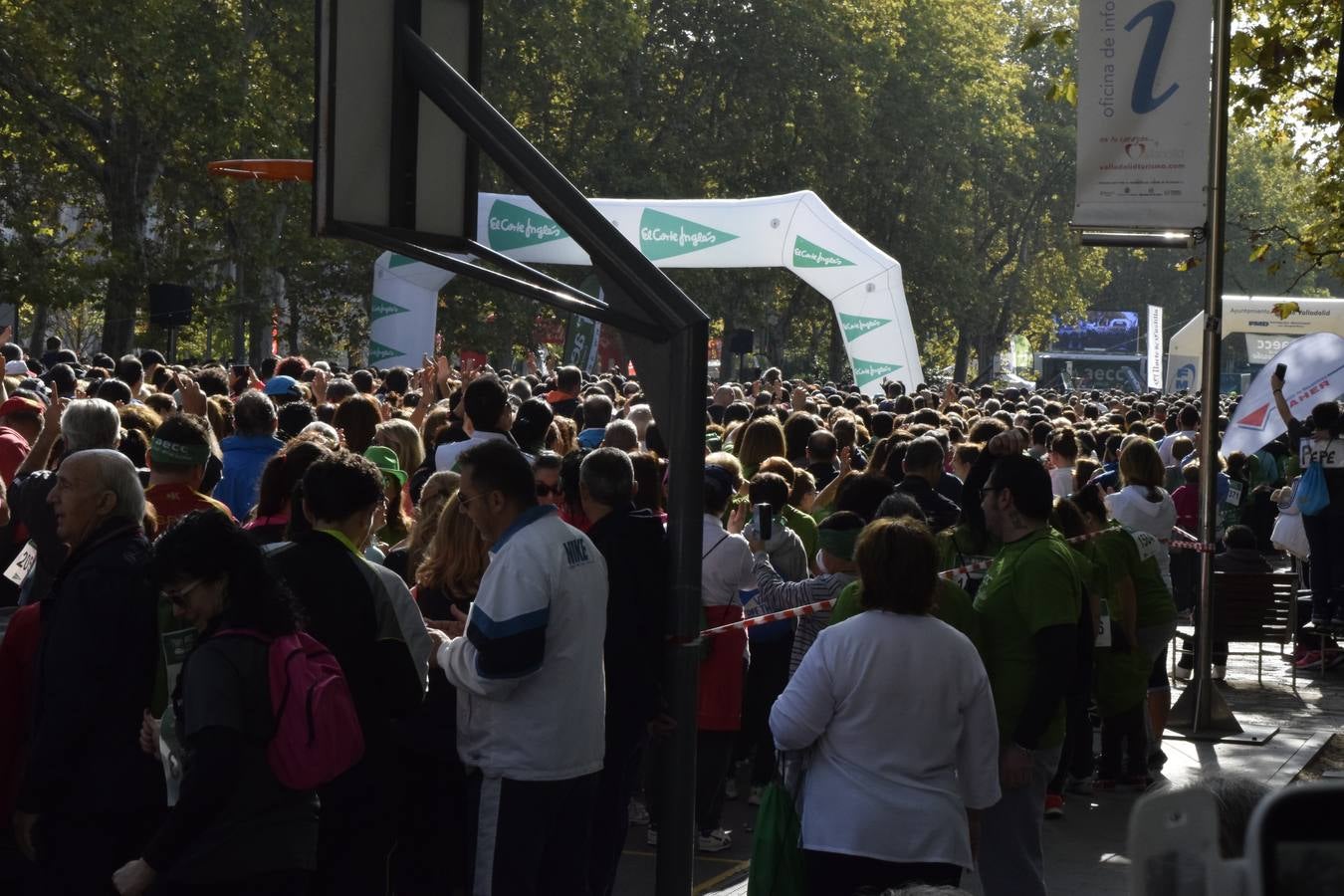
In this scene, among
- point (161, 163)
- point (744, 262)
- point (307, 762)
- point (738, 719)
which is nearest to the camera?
point (307, 762)

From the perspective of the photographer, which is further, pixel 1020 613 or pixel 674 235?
pixel 674 235

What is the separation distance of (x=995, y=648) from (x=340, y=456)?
6.75ft

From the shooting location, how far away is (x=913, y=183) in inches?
2180

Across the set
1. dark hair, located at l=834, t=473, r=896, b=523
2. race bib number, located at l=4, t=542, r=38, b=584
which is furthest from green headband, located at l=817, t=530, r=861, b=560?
race bib number, located at l=4, t=542, r=38, b=584

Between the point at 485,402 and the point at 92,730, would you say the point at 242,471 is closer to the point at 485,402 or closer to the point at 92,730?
the point at 485,402

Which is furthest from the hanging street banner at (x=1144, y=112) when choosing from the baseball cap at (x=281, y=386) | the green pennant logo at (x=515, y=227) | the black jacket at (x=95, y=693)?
the green pennant logo at (x=515, y=227)

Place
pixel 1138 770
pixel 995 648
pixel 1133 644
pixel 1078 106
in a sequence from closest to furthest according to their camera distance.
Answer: pixel 995 648
pixel 1133 644
pixel 1138 770
pixel 1078 106

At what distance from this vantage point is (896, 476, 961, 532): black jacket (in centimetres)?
820

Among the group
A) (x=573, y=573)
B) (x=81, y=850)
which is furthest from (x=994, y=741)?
(x=81, y=850)

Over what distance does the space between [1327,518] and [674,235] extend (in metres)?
12.7

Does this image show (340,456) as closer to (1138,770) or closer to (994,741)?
(994,741)

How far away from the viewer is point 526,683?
4945mm

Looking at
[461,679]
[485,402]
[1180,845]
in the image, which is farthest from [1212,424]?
[1180,845]

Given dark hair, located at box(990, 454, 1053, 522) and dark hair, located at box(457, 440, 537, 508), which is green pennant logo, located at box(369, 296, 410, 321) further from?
dark hair, located at box(457, 440, 537, 508)
